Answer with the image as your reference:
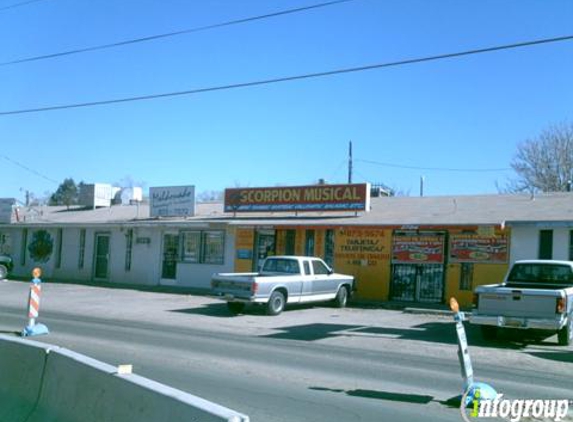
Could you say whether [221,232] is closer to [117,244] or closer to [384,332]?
[117,244]

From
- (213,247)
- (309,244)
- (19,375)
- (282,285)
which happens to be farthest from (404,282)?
(19,375)

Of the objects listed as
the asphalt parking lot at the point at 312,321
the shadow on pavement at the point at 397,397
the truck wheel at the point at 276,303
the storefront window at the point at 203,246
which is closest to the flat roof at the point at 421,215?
the storefront window at the point at 203,246

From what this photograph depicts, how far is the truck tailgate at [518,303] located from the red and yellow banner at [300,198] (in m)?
11.5

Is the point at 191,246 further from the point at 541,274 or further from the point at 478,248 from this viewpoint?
the point at 541,274

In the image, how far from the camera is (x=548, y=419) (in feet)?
24.8

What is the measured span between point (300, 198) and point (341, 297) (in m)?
6.31

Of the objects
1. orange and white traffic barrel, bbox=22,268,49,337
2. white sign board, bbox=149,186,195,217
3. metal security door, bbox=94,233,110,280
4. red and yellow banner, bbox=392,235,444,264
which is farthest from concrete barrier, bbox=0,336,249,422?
metal security door, bbox=94,233,110,280

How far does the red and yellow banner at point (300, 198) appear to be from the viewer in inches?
1019

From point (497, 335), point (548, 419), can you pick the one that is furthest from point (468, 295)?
point (548, 419)

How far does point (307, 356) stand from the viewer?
12.2m

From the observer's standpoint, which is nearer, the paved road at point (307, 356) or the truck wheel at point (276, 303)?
the paved road at point (307, 356)

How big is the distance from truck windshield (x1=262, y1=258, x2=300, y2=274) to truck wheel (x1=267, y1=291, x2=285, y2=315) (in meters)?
1.07

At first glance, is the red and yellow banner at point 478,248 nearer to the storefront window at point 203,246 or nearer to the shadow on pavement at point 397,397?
the storefront window at point 203,246

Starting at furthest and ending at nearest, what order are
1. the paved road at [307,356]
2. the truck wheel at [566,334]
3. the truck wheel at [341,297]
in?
the truck wheel at [341,297], the truck wheel at [566,334], the paved road at [307,356]
